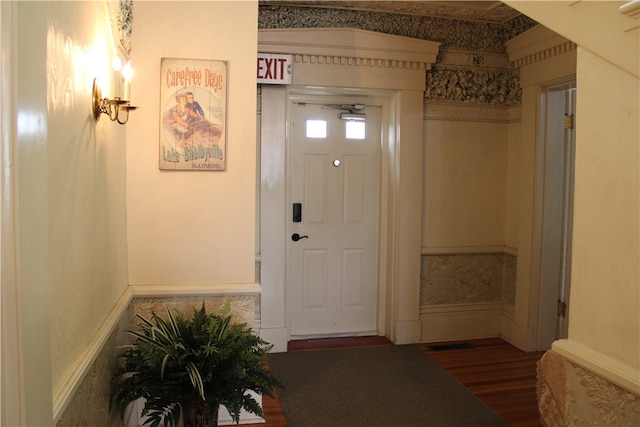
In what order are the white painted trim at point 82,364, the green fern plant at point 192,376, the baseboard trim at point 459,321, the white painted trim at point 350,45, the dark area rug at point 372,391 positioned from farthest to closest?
the baseboard trim at point 459,321, the white painted trim at point 350,45, the dark area rug at point 372,391, the green fern plant at point 192,376, the white painted trim at point 82,364

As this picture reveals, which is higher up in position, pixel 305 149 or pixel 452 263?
pixel 305 149

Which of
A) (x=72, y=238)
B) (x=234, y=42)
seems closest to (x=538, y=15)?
(x=234, y=42)

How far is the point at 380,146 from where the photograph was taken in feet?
13.6

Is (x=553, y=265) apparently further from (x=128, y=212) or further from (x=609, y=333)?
(x=128, y=212)

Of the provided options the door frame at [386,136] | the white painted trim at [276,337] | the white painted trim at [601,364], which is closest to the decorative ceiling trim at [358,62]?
the door frame at [386,136]

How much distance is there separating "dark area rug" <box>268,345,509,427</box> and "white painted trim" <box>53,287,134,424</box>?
1202 millimetres

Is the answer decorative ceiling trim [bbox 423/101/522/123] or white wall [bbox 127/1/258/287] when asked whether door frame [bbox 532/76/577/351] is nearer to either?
decorative ceiling trim [bbox 423/101/522/123]

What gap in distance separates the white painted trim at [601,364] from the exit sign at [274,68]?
103 inches

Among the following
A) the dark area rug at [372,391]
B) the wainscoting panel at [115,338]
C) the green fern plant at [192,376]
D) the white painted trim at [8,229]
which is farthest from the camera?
the dark area rug at [372,391]

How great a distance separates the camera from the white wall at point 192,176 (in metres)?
2.49

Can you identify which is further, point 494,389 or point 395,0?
point 395,0

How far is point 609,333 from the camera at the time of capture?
1.54 m

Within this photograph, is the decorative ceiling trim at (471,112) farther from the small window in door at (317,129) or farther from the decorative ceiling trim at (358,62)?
the small window in door at (317,129)

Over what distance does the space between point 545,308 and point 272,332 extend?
6.86 ft
